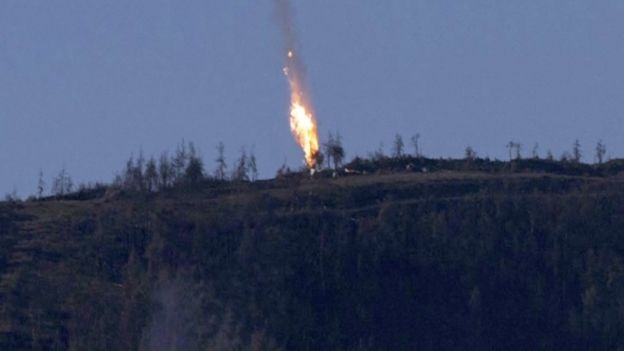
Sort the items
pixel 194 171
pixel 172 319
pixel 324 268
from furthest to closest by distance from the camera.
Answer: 1. pixel 194 171
2. pixel 324 268
3. pixel 172 319

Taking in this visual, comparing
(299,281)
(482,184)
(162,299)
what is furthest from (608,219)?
(162,299)

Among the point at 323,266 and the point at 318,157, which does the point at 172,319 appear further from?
the point at 318,157

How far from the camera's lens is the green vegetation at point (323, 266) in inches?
3253

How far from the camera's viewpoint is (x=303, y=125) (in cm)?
10475

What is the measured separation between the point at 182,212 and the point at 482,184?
1196 centimetres

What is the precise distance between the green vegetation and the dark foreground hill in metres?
0.07

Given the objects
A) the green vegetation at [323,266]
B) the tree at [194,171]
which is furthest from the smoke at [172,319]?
the tree at [194,171]

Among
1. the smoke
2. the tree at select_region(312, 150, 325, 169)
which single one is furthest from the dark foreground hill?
the tree at select_region(312, 150, 325, 169)

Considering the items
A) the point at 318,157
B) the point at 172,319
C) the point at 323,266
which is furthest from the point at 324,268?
the point at 318,157

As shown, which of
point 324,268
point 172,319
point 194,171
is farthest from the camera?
point 194,171

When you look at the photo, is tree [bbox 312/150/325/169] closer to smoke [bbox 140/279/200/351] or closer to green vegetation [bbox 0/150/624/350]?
green vegetation [bbox 0/150/624/350]

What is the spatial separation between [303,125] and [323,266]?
16736 millimetres

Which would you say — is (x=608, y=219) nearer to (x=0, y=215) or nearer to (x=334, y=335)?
(x=334, y=335)

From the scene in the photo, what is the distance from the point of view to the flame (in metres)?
103
